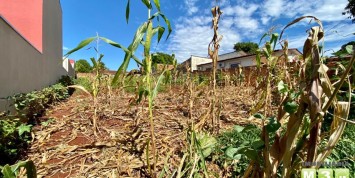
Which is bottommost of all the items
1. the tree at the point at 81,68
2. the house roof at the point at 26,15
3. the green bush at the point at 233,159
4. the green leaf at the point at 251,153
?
the green bush at the point at 233,159

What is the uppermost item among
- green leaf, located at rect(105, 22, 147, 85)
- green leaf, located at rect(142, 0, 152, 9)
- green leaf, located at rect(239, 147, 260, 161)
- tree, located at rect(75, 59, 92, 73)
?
tree, located at rect(75, 59, 92, 73)

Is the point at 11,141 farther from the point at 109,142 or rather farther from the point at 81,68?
the point at 81,68

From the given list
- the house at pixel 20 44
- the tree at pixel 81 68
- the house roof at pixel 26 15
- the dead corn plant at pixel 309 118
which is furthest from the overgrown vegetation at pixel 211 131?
the tree at pixel 81 68

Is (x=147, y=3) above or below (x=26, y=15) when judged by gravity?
below

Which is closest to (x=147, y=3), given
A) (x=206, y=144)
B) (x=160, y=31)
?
(x=160, y=31)

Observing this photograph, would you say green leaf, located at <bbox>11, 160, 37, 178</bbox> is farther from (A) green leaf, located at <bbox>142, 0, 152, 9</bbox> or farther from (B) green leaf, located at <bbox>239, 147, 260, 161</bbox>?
(A) green leaf, located at <bbox>142, 0, 152, 9</bbox>

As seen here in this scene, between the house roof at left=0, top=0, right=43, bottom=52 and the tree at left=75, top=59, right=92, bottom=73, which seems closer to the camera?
the house roof at left=0, top=0, right=43, bottom=52

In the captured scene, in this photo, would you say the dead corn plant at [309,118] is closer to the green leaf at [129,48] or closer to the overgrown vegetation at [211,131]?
the overgrown vegetation at [211,131]

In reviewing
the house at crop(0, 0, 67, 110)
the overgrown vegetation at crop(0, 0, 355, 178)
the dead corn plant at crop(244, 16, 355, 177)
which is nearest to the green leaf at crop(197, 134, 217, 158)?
the overgrown vegetation at crop(0, 0, 355, 178)

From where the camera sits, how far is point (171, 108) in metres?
3.94

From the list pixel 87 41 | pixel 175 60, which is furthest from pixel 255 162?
pixel 175 60

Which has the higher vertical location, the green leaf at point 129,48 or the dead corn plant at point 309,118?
the green leaf at point 129,48

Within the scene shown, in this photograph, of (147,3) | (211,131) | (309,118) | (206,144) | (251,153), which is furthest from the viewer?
(211,131)

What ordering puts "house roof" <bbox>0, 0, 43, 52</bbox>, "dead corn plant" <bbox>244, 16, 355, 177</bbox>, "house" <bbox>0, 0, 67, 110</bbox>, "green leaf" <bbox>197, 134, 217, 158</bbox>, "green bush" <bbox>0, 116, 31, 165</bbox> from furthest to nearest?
"house roof" <bbox>0, 0, 43, 52</bbox>
"house" <bbox>0, 0, 67, 110</bbox>
"green bush" <bbox>0, 116, 31, 165</bbox>
"green leaf" <bbox>197, 134, 217, 158</bbox>
"dead corn plant" <bbox>244, 16, 355, 177</bbox>
